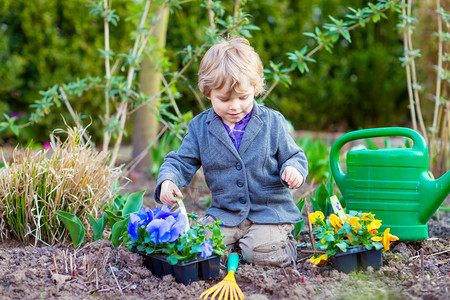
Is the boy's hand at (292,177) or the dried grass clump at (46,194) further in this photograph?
the dried grass clump at (46,194)

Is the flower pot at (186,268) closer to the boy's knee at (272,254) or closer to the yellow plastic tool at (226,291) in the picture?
the yellow plastic tool at (226,291)

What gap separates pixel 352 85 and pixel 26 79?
3.97 meters

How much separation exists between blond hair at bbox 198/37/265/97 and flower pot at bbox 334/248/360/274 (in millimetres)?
715

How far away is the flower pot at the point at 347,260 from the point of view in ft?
5.75

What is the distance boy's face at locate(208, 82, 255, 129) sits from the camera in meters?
1.91

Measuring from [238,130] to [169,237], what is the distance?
61 centimetres

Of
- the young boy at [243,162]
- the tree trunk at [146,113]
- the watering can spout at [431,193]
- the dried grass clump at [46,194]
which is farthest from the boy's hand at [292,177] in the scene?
the tree trunk at [146,113]

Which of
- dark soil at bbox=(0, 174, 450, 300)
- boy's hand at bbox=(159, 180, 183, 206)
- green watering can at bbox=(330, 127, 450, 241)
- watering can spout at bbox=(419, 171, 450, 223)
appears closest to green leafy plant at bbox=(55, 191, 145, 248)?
dark soil at bbox=(0, 174, 450, 300)

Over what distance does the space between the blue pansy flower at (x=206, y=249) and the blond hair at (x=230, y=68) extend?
23.7 inches

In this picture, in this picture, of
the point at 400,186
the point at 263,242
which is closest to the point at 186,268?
the point at 263,242

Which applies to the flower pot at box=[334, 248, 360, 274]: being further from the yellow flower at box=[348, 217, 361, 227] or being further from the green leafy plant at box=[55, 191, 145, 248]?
the green leafy plant at box=[55, 191, 145, 248]

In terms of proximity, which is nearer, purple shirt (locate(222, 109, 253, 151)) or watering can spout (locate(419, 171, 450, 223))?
watering can spout (locate(419, 171, 450, 223))

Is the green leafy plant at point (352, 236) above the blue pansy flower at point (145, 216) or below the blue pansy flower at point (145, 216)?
below

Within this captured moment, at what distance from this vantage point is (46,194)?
81.1 inches
